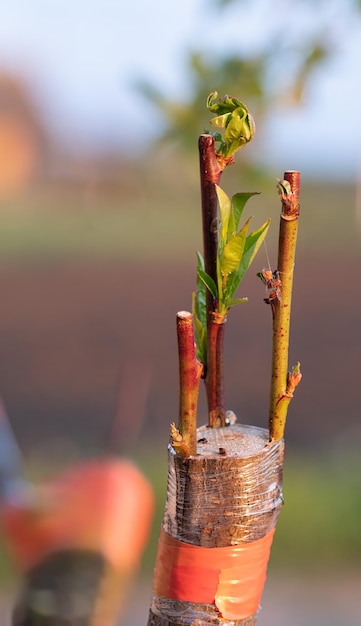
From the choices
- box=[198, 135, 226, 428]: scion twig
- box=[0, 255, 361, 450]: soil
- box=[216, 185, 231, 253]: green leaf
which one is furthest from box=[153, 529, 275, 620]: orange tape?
box=[0, 255, 361, 450]: soil

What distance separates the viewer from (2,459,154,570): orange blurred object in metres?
1.35

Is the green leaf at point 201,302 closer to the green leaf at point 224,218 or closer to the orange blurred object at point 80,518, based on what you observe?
the green leaf at point 224,218

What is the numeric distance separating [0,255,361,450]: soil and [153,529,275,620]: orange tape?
247cm

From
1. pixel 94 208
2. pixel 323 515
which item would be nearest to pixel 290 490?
pixel 323 515

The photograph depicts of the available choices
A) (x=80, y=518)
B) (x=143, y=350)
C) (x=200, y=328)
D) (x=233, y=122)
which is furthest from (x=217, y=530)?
(x=143, y=350)

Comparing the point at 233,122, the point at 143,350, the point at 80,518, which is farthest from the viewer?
the point at 143,350

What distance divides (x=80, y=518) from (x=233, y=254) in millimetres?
866

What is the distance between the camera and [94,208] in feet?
71.3

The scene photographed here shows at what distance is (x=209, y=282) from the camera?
629 mm

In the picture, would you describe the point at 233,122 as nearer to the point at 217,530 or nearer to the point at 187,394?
the point at 187,394

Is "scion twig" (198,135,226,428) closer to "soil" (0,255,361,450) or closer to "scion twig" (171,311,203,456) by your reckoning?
"scion twig" (171,311,203,456)

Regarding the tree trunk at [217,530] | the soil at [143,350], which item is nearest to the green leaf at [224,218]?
the tree trunk at [217,530]

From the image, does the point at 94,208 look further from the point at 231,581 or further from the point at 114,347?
the point at 231,581

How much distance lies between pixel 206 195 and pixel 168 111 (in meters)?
1.13
